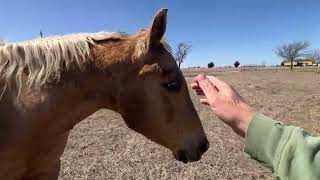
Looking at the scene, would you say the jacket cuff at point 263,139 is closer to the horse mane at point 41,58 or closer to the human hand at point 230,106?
the human hand at point 230,106

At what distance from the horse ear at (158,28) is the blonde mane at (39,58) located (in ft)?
1.61

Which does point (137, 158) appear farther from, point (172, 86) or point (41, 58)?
point (41, 58)

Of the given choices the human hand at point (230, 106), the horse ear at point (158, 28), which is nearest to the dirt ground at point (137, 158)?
the horse ear at point (158, 28)

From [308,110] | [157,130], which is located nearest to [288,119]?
[308,110]

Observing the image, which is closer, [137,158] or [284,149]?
[284,149]

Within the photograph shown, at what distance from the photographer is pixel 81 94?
8.27 feet

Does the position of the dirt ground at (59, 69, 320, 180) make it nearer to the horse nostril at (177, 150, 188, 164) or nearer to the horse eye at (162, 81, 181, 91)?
the horse nostril at (177, 150, 188, 164)

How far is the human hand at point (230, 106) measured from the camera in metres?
1.32

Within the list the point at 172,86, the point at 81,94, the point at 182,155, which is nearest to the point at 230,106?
the point at 172,86

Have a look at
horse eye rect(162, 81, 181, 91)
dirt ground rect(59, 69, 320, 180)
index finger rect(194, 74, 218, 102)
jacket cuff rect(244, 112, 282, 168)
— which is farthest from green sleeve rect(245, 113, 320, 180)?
dirt ground rect(59, 69, 320, 180)

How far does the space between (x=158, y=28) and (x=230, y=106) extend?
1283 mm

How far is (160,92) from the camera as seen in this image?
2.52 meters

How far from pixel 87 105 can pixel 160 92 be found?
1.80 feet

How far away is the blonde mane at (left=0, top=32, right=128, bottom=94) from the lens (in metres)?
2.48
